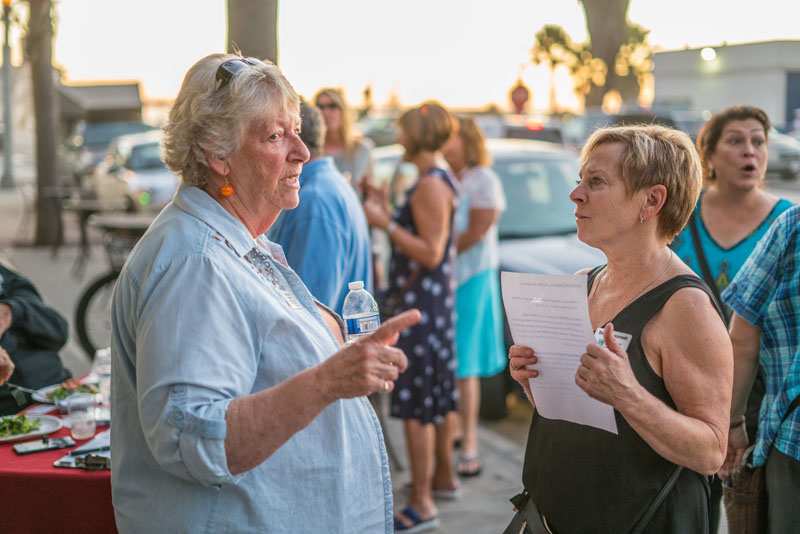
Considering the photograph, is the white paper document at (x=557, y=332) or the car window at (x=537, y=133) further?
the car window at (x=537, y=133)

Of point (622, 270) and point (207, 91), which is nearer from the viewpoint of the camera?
point (207, 91)

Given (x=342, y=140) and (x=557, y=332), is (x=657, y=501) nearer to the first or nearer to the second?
(x=557, y=332)

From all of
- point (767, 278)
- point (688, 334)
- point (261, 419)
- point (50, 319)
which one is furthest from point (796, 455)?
point (50, 319)

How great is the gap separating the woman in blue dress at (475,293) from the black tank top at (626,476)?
128 inches

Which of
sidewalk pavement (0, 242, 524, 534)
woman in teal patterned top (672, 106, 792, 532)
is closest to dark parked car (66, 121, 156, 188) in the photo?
sidewalk pavement (0, 242, 524, 534)

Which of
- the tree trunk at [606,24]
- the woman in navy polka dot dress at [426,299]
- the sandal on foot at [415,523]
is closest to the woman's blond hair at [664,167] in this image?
the woman in navy polka dot dress at [426,299]

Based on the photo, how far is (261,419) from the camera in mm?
1878

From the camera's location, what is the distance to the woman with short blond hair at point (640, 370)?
219 cm

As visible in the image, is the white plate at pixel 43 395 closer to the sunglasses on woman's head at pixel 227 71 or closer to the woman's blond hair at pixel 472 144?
the sunglasses on woman's head at pixel 227 71

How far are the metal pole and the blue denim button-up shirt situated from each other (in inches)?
682

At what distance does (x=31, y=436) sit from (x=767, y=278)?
2.40 meters

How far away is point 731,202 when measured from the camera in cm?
395

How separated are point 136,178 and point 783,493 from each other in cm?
1533

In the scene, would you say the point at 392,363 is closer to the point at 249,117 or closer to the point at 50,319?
the point at 249,117
